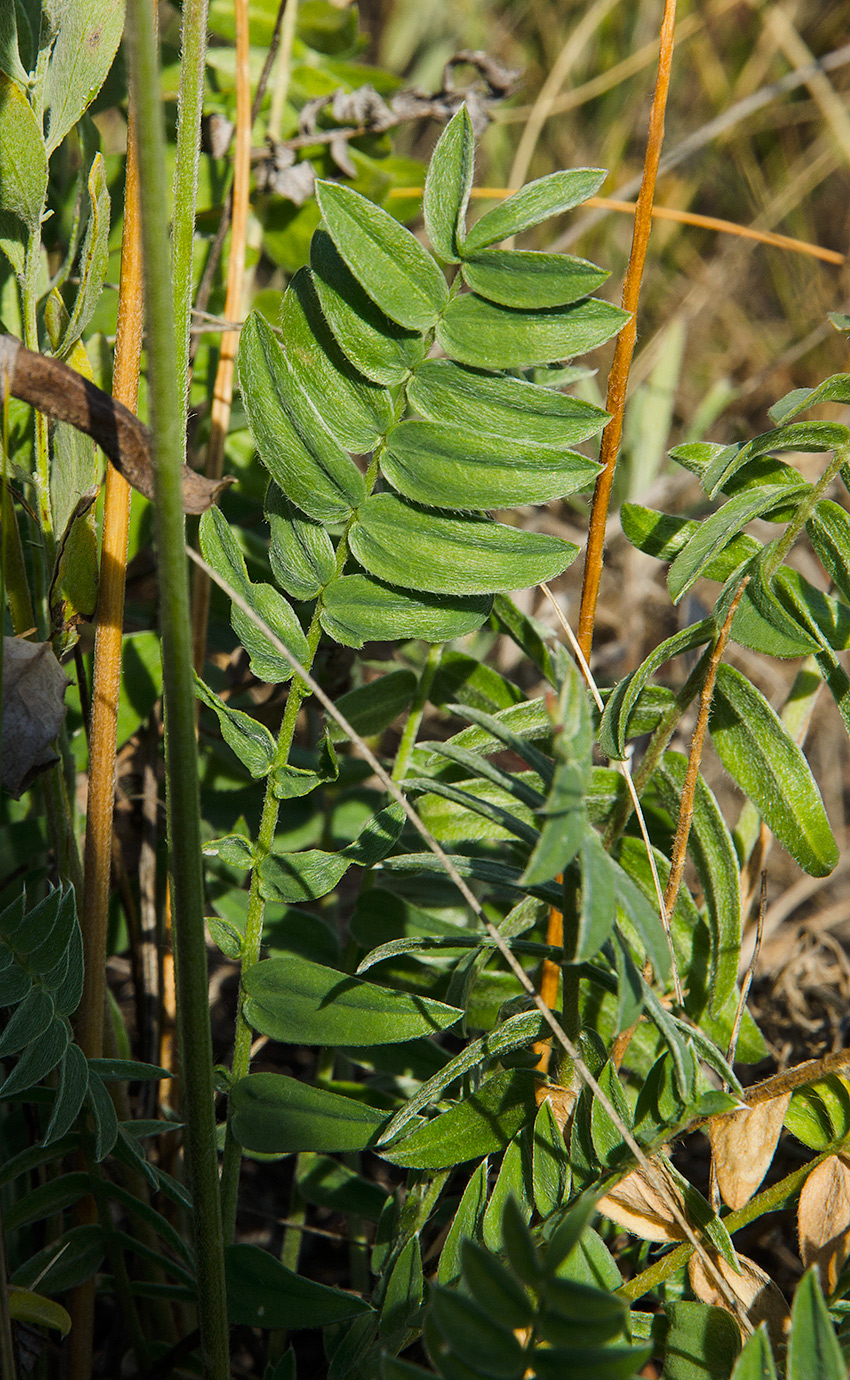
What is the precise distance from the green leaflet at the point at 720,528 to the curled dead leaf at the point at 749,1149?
0.27m

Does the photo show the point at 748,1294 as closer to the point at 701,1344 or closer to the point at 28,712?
the point at 701,1344

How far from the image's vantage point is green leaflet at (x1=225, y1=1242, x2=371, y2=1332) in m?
0.57

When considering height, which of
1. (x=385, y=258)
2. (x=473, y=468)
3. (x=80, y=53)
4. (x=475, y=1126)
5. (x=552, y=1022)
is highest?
(x=80, y=53)

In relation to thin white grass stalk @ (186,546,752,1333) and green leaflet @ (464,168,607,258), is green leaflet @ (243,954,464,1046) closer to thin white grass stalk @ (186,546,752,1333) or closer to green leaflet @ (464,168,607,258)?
thin white grass stalk @ (186,546,752,1333)

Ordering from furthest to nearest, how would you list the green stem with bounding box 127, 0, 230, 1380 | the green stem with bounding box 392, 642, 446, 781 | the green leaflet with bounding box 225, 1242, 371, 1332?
1. the green stem with bounding box 392, 642, 446, 781
2. the green leaflet with bounding box 225, 1242, 371, 1332
3. the green stem with bounding box 127, 0, 230, 1380

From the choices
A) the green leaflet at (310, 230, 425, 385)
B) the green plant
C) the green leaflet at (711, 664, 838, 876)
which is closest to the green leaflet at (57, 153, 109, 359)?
the green plant

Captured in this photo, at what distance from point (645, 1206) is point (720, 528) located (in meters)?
0.35

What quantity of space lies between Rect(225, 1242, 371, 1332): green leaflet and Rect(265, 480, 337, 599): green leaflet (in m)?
0.36

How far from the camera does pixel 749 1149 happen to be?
1.79 feet

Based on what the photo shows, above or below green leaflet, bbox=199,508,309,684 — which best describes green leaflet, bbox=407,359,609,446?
above

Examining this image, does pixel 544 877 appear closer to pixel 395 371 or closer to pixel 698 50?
pixel 395 371

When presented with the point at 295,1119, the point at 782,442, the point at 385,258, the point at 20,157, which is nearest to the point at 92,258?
the point at 20,157

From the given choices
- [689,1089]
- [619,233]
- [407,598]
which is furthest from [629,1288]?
[619,233]

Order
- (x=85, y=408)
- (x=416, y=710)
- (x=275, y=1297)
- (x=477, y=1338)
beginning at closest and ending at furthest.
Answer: (x=477, y=1338) < (x=85, y=408) < (x=275, y=1297) < (x=416, y=710)
